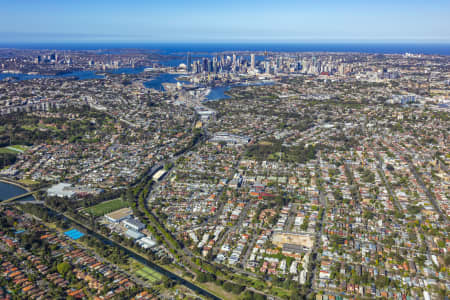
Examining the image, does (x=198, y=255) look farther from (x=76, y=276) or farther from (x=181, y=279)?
(x=76, y=276)

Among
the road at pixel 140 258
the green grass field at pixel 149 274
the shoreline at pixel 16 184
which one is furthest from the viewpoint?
the shoreline at pixel 16 184

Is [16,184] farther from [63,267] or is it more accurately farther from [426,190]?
[426,190]

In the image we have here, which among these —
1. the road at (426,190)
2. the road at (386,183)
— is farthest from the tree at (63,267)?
the road at (426,190)

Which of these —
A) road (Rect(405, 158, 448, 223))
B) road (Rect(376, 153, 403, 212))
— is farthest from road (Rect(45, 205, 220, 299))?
road (Rect(405, 158, 448, 223))

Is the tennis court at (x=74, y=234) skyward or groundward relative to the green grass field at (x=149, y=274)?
skyward

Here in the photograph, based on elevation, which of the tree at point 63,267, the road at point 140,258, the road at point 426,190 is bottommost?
the road at point 140,258

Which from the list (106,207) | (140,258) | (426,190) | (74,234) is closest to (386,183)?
(426,190)

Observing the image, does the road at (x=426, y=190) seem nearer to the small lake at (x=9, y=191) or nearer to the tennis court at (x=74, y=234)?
the tennis court at (x=74, y=234)
